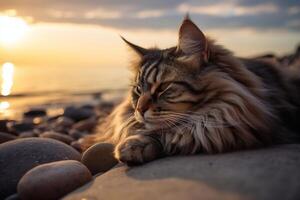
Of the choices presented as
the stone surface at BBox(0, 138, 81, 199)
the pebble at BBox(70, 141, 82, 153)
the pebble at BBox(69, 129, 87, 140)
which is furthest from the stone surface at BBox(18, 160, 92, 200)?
the pebble at BBox(69, 129, 87, 140)

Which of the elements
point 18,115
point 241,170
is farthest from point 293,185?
point 18,115

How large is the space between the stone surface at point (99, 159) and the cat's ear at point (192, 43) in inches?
43.4

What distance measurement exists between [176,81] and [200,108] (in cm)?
28

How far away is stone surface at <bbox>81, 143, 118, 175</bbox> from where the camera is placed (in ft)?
11.3

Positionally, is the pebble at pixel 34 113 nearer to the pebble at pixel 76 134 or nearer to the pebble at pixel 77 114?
the pebble at pixel 77 114

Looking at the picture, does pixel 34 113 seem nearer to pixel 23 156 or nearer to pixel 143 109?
pixel 23 156

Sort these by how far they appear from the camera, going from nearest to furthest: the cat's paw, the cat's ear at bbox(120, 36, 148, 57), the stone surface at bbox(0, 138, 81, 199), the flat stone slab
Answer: the flat stone slab → the cat's paw → the stone surface at bbox(0, 138, 81, 199) → the cat's ear at bbox(120, 36, 148, 57)

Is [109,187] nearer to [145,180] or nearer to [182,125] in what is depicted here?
[145,180]

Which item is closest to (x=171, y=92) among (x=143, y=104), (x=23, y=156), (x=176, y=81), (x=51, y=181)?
(x=176, y=81)

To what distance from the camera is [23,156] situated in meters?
3.36

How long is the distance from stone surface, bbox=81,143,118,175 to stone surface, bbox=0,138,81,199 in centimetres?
21

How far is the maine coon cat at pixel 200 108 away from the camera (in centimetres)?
Answer: 293

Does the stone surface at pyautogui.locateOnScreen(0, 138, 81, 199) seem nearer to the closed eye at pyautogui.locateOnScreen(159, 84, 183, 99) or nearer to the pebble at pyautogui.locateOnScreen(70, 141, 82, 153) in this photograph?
the pebble at pyautogui.locateOnScreen(70, 141, 82, 153)

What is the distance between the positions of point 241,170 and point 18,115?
912 cm
